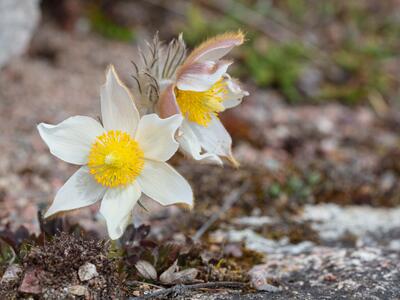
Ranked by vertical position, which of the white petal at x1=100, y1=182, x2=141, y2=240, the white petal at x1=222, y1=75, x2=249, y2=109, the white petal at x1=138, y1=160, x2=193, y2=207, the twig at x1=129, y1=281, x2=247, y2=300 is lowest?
the twig at x1=129, y1=281, x2=247, y2=300

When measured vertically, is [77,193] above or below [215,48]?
below

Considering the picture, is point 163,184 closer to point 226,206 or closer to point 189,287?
point 189,287

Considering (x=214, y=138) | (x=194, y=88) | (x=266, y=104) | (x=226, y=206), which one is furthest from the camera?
(x=266, y=104)

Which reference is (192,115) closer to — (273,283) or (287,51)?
(273,283)

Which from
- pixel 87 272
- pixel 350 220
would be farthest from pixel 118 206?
pixel 350 220

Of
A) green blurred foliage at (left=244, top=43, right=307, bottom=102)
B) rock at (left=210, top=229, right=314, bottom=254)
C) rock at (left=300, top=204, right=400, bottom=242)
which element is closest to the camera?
rock at (left=210, top=229, right=314, bottom=254)

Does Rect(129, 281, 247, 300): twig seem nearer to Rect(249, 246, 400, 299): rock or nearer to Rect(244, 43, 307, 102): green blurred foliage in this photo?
Rect(249, 246, 400, 299): rock

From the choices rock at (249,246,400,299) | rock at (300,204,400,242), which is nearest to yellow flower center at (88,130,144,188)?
rock at (249,246,400,299)
